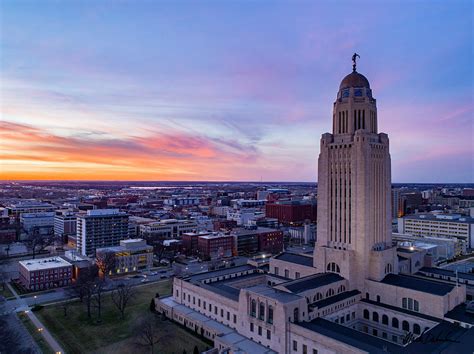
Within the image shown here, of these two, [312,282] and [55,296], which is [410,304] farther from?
[55,296]

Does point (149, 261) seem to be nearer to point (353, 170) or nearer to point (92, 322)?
point (92, 322)

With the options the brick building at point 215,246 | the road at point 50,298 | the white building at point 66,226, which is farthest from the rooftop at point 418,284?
the white building at point 66,226

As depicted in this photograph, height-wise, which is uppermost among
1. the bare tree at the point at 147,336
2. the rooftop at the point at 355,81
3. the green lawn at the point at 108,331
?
the rooftop at the point at 355,81

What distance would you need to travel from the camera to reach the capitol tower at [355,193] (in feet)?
210

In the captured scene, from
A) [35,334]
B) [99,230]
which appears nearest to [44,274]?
[35,334]

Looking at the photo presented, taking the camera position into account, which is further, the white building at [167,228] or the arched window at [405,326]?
the white building at [167,228]

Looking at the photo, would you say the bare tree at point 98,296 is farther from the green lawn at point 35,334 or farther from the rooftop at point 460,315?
the rooftop at point 460,315

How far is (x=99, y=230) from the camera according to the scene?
424ft

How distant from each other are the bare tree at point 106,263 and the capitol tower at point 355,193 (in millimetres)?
59478

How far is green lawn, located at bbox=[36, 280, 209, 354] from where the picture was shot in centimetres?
5587

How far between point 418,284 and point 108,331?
53.5 meters

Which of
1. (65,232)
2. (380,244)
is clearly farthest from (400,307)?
(65,232)

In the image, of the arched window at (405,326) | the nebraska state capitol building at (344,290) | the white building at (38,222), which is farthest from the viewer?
the white building at (38,222)

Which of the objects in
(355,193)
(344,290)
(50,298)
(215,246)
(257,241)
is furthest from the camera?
(257,241)
